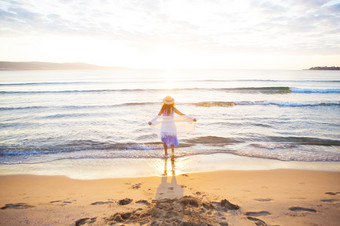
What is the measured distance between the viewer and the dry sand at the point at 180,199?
11.3ft

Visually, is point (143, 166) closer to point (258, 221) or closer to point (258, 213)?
point (258, 213)

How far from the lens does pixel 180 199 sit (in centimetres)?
398

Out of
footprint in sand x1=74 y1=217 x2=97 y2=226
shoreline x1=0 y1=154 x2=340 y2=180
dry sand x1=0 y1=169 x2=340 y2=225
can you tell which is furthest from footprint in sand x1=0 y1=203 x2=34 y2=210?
shoreline x1=0 y1=154 x2=340 y2=180

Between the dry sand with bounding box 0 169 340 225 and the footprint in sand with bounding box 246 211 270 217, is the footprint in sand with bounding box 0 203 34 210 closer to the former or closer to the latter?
the dry sand with bounding box 0 169 340 225

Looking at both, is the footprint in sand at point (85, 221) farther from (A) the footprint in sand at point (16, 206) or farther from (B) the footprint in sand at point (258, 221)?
(B) the footprint in sand at point (258, 221)

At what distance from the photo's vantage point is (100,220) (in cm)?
342

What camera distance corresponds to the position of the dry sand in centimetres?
343

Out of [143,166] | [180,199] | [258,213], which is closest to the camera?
[258,213]

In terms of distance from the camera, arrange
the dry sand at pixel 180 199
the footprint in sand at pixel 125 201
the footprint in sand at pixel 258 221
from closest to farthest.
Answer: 1. the footprint in sand at pixel 258 221
2. the dry sand at pixel 180 199
3. the footprint in sand at pixel 125 201

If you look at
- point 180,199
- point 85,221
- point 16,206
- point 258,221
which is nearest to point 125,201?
point 85,221

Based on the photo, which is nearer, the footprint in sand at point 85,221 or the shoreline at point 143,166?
the footprint in sand at point 85,221

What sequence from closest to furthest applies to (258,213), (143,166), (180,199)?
(258,213)
(180,199)
(143,166)

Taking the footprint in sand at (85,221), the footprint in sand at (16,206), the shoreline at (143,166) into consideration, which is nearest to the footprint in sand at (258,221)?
the shoreline at (143,166)

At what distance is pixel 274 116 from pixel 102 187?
12581 millimetres
